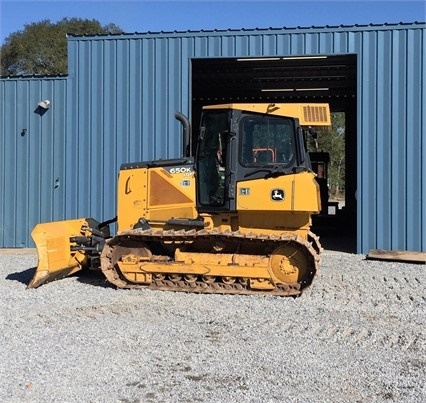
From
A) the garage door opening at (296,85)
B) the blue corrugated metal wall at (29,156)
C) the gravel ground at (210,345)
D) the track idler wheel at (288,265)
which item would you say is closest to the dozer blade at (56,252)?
the gravel ground at (210,345)

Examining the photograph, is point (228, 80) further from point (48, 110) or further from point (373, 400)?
point (373, 400)

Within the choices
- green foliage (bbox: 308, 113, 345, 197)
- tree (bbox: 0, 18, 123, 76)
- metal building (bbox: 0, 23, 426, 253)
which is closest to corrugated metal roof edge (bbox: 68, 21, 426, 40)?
metal building (bbox: 0, 23, 426, 253)

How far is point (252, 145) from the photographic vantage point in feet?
28.5

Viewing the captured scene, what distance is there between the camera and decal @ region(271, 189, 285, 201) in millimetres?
8500

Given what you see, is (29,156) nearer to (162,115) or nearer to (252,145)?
(162,115)

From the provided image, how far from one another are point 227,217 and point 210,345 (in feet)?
10.4

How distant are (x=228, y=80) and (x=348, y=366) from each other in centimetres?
1300

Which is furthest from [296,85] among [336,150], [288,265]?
[336,150]

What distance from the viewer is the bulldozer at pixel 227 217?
845cm

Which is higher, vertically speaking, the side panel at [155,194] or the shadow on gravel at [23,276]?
the side panel at [155,194]

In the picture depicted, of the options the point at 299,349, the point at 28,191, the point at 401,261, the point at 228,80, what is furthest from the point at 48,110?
the point at 299,349

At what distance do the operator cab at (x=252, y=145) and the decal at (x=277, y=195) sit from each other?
240mm

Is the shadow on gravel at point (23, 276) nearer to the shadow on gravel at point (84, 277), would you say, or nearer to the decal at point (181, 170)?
the shadow on gravel at point (84, 277)

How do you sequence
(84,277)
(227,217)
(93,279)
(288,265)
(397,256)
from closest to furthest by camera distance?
(288,265) < (227,217) < (93,279) < (84,277) < (397,256)
